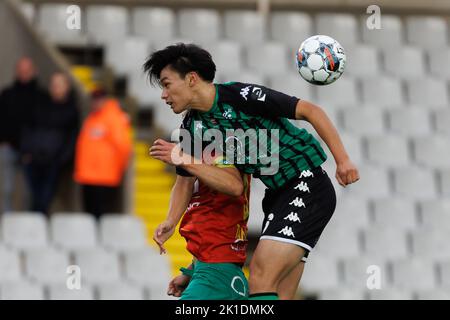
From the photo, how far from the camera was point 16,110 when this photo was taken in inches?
414

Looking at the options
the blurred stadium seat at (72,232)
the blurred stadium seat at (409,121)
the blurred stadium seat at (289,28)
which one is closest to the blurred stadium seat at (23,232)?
the blurred stadium seat at (72,232)

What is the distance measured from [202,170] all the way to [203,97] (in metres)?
0.38

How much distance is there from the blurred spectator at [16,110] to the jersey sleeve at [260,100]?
16.7 feet

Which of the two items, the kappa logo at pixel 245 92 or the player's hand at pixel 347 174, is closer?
the player's hand at pixel 347 174

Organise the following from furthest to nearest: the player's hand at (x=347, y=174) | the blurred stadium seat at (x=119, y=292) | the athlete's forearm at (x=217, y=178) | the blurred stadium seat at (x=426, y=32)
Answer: the blurred stadium seat at (x=426, y=32)
the blurred stadium seat at (x=119, y=292)
the athlete's forearm at (x=217, y=178)
the player's hand at (x=347, y=174)

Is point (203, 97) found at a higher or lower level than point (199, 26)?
lower

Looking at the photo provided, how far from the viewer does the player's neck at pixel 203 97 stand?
18.6 feet

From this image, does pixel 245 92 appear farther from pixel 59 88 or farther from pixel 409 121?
pixel 409 121

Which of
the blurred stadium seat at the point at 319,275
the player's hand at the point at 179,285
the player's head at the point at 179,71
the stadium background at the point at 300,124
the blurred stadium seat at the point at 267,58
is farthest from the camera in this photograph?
the blurred stadium seat at the point at 267,58

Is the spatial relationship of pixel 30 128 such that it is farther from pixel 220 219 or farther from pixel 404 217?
pixel 220 219

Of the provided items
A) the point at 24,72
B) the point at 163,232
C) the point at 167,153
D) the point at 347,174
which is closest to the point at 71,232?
the point at 24,72

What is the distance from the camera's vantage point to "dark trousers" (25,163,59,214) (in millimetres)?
10461

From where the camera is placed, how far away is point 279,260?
5668mm

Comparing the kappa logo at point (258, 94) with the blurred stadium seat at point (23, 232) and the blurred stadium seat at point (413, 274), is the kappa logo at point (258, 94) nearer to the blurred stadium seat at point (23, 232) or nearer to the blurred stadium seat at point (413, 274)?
the blurred stadium seat at point (23, 232)
